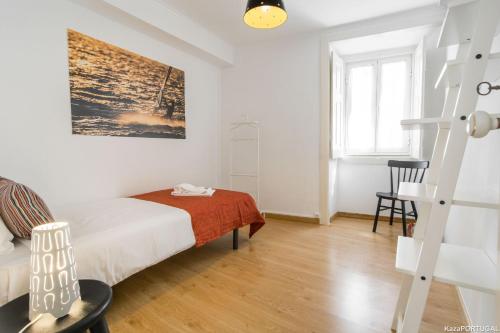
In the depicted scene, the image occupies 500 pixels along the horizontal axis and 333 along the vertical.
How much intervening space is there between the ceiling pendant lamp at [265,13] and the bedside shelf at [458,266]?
171 centimetres

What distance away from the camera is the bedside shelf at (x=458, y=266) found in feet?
3.00

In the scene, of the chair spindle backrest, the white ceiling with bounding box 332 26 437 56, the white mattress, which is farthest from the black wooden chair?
the white mattress

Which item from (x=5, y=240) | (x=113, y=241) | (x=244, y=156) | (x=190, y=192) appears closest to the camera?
(x=5, y=240)

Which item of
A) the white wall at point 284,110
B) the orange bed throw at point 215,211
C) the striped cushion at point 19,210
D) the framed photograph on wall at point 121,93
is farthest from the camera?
the white wall at point 284,110

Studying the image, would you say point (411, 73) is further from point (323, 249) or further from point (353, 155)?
point (323, 249)

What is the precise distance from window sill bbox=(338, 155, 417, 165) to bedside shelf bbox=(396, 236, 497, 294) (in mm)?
2561

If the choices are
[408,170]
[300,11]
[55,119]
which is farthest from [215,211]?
[408,170]

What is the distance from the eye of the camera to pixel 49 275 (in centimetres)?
93

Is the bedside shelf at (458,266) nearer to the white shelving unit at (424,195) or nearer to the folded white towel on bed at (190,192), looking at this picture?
the white shelving unit at (424,195)

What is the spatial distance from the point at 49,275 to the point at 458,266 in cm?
158

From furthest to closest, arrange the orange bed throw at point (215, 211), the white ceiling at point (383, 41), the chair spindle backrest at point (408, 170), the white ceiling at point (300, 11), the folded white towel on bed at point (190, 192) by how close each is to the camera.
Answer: the white ceiling at point (383, 41), the chair spindle backrest at point (408, 170), the white ceiling at point (300, 11), the folded white towel on bed at point (190, 192), the orange bed throw at point (215, 211)

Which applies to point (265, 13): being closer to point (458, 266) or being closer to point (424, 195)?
point (424, 195)

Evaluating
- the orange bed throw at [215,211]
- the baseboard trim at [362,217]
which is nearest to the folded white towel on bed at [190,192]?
the orange bed throw at [215,211]

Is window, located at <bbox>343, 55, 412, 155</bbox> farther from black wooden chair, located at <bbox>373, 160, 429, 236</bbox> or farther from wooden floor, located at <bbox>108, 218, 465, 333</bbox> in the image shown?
wooden floor, located at <bbox>108, 218, 465, 333</bbox>
